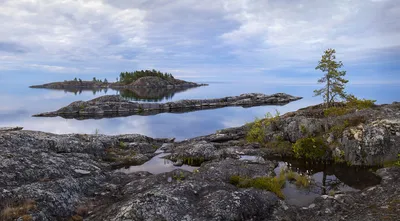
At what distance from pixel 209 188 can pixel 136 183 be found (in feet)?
21.3

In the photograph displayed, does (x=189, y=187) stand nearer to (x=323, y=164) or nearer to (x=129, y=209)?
(x=129, y=209)

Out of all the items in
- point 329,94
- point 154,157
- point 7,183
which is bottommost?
point 154,157

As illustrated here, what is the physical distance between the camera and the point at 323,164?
29.0 metres

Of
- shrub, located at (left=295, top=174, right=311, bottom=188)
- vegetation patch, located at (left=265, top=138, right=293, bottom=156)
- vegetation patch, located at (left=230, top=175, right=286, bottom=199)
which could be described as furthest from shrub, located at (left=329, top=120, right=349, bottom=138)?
vegetation patch, located at (left=230, top=175, right=286, bottom=199)

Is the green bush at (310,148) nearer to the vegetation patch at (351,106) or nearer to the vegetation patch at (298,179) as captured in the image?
the vegetation patch at (298,179)

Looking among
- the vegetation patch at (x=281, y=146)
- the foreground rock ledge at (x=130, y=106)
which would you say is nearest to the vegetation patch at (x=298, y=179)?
the vegetation patch at (x=281, y=146)

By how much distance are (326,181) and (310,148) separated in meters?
7.90

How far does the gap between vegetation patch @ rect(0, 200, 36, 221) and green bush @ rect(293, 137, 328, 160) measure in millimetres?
28002

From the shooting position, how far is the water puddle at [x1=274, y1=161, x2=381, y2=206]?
20.2 meters

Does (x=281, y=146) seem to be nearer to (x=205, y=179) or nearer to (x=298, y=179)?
(x=298, y=179)

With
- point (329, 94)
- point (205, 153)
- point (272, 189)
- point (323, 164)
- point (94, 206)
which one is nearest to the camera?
point (94, 206)

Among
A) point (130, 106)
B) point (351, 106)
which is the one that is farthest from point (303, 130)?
point (130, 106)

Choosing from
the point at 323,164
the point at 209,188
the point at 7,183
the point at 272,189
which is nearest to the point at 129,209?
the point at 209,188

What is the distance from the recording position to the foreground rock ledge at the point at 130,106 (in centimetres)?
9225
